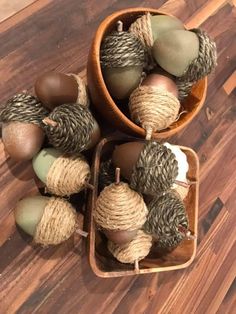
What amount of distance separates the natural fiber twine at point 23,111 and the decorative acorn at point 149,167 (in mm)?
140

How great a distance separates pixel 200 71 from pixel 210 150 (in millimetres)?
268

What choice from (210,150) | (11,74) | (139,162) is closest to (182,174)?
(139,162)

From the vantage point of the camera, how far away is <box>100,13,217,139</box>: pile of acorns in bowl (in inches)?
22.2

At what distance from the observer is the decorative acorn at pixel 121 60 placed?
1.83 ft

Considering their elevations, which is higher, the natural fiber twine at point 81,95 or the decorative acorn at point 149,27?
the decorative acorn at point 149,27

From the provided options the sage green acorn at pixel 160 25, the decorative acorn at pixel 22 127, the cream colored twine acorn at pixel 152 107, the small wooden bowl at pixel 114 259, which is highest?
the sage green acorn at pixel 160 25

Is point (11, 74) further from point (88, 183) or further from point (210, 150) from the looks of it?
point (210, 150)

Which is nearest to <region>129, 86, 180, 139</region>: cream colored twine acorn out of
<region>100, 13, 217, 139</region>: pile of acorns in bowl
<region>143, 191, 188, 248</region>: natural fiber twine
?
<region>100, 13, 217, 139</region>: pile of acorns in bowl

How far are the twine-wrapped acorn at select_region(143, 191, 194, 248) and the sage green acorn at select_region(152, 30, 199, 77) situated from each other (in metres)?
0.19

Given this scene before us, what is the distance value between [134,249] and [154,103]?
22 cm

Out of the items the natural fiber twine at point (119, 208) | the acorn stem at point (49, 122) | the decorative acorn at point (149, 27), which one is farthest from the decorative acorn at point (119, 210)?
the decorative acorn at point (149, 27)

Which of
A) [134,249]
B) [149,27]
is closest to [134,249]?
[134,249]

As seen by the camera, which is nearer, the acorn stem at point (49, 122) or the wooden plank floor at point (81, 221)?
the acorn stem at point (49, 122)

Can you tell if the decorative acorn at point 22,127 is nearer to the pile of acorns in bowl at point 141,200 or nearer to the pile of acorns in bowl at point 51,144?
the pile of acorns in bowl at point 51,144
